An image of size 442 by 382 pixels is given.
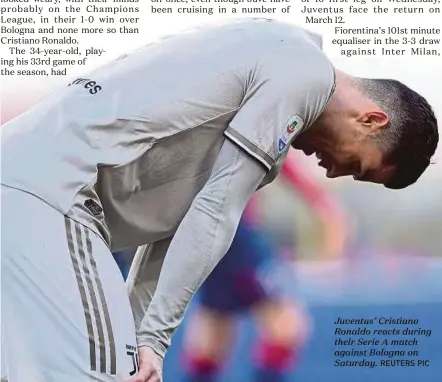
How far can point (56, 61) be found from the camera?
150cm

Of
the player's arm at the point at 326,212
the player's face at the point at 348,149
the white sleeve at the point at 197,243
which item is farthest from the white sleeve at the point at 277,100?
the player's arm at the point at 326,212

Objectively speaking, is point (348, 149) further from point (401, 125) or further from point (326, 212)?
point (326, 212)

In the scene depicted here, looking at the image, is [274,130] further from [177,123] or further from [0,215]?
[0,215]

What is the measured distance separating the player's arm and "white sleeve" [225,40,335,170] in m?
0.70

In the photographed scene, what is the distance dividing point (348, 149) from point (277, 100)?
232 mm

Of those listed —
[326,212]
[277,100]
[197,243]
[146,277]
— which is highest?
[277,100]

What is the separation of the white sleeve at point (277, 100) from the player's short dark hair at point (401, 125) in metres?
0.19

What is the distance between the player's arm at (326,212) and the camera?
60.4 inches

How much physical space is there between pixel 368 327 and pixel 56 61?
84 cm

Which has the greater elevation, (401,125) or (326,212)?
(401,125)

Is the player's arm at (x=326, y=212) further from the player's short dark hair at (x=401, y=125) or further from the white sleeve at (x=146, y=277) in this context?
the white sleeve at (x=146, y=277)

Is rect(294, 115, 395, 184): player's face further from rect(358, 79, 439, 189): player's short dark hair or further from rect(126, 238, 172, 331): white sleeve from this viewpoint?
rect(126, 238, 172, 331): white sleeve

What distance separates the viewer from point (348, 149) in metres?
1.00

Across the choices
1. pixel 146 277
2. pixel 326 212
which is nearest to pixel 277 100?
pixel 146 277
